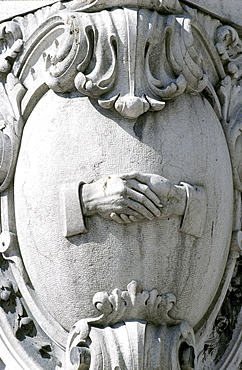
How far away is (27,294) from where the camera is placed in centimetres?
438

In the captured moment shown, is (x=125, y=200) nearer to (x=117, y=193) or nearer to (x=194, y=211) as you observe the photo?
(x=117, y=193)

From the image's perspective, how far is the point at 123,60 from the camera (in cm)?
429

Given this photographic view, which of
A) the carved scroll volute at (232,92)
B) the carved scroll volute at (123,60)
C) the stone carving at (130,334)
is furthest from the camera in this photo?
the carved scroll volute at (232,92)

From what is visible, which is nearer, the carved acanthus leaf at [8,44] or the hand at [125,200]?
the hand at [125,200]

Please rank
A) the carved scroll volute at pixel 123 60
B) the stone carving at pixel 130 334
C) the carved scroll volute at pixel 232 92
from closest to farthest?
the stone carving at pixel 130 334 < the carved scroll volute at pixel 123 60 < the carved scroll volute at pixel 232 92

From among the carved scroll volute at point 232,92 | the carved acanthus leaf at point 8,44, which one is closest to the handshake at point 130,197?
the carved scroll volute at point 232,92

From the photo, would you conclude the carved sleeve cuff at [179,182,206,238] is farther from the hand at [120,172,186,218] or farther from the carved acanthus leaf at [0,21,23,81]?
the carved acanthus leaf at [0,21,23,81]

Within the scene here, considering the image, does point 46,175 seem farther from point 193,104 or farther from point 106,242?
point 193,104

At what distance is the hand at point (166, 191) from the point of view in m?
4.18

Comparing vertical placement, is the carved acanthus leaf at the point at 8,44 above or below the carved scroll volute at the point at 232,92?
above

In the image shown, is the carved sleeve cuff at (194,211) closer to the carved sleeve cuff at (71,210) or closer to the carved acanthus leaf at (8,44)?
the carved sleeve cuff at (71,210)

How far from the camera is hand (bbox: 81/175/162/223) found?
4.15 metres

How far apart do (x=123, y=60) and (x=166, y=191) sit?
19.6 inches

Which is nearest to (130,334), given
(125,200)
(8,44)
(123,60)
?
(125,200)
